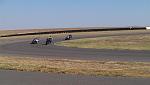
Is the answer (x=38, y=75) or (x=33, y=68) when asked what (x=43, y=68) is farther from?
(x=38, y=75)

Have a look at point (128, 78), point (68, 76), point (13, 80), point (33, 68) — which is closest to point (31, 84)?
point (13, 80)

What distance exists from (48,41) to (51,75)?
3911 centimetres

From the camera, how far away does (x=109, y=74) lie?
1560cm

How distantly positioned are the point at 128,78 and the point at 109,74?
1.28m

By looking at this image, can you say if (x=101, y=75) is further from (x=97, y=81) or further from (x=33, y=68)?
(x=33, y=68)

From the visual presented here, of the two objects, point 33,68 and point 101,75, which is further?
point 33,68

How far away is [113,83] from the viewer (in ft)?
43.2

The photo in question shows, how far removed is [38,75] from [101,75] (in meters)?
2.23

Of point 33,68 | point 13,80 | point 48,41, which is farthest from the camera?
point 48,41

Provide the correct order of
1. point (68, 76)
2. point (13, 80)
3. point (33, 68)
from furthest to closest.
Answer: point (33, 68) < point (68, 76) < point (13, 80)

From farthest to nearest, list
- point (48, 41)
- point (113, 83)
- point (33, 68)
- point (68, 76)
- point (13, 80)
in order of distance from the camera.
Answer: point (48, 41) → point (33, 68) → point (68, 76) → point (13, 80) → point (113, 83)

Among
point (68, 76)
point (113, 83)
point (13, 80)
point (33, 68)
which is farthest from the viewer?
point (33, 68)

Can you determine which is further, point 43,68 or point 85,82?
point 43,68

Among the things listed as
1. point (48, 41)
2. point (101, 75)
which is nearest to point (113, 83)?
point (101, 75)
